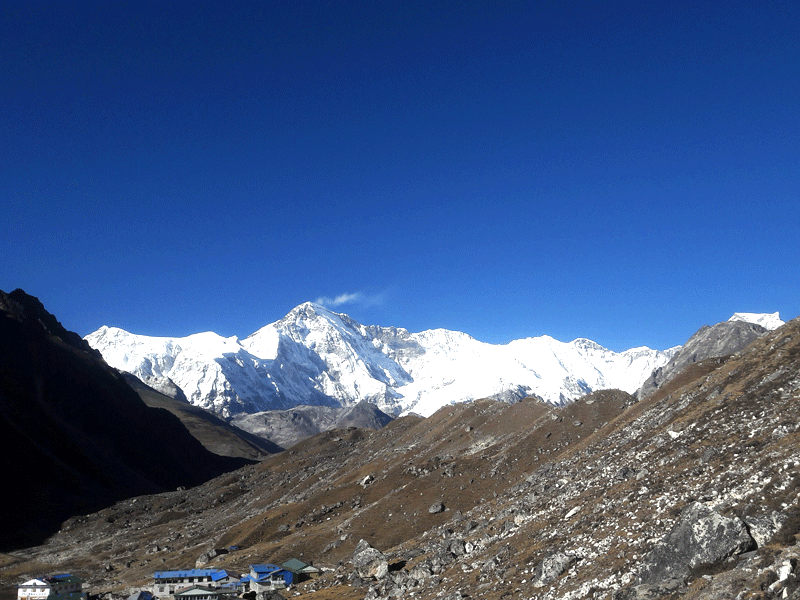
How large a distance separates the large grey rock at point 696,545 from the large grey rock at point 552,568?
22.6 feet

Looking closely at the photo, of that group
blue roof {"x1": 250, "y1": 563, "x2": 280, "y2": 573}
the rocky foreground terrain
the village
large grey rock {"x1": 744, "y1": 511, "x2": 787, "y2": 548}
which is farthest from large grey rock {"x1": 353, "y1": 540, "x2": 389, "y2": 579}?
large grey rock {"x1": 744, "y1": 511, "x2": 787, "y2": 548}

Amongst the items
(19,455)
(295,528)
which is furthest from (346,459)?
(19,455)

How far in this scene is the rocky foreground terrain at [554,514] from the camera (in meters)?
31.7

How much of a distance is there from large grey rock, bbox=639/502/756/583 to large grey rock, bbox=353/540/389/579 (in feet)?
123

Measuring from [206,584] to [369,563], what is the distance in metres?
27.2

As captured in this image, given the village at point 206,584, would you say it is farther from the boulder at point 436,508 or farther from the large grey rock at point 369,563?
the boulder at point 436,508

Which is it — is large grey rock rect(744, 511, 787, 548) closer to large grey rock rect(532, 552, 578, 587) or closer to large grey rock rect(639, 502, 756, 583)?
large grey rock rect(639, 502, 756, 583)

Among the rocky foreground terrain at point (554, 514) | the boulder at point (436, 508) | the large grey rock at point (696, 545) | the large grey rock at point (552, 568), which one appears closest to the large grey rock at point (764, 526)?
the rocky foreground terrain at point (554, 514)

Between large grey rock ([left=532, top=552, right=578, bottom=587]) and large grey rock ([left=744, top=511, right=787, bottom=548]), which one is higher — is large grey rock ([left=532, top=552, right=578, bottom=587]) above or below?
below

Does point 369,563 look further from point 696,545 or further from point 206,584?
point 696,545

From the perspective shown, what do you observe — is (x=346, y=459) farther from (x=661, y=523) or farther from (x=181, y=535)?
(x=661, y=523)

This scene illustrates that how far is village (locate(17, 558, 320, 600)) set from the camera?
7750cm

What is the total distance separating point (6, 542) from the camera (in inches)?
5915

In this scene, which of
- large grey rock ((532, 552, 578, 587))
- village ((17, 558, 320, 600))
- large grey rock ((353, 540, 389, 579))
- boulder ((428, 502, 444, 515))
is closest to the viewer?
large grey rock ((532, 552, 578, 587))
